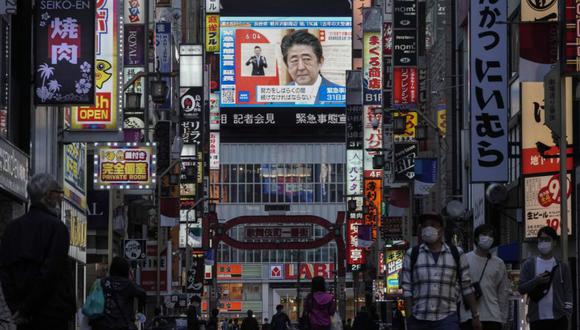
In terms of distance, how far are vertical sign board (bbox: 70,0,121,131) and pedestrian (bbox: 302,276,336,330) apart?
13.0m

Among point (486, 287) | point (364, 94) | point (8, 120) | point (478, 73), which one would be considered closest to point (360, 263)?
point (364, 94)

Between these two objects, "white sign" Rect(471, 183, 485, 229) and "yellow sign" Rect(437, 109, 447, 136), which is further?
"yellow sign" Rect(437, 109, 447, 136)

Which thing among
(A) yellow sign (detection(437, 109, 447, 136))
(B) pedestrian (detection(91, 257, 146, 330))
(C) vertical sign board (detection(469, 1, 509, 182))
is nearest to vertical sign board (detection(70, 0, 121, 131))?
(C) vertical sign board (detection(469, 1, 509, 182))

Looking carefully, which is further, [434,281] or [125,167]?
[125,167]

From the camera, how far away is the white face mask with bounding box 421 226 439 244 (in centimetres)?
1216

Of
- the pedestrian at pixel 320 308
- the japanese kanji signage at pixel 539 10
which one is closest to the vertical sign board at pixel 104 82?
the japanese kanji signage at pixel 539 10

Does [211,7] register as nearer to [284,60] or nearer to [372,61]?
[372,61]

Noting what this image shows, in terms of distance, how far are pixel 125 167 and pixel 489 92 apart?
10826 mm

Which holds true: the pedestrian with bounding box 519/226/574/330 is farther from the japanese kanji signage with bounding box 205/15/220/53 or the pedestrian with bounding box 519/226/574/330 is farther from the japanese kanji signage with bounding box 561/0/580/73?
the japanese kanji signage with bounding box 205/15/220/53

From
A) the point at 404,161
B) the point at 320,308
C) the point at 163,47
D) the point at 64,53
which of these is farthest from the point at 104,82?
the point at 163,47

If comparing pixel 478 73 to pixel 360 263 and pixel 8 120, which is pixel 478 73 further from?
pixel 360 263

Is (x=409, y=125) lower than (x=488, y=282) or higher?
higher

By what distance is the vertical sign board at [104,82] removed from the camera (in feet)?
100

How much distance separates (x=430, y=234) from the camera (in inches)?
478
